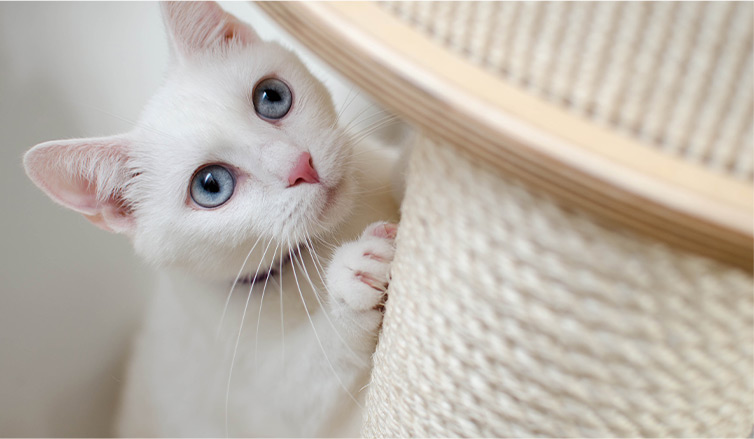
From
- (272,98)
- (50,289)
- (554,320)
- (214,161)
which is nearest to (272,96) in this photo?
(272,98)

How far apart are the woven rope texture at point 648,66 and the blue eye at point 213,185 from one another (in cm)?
47

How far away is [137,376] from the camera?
3.58ft

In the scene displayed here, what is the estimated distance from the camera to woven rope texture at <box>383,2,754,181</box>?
0.34m

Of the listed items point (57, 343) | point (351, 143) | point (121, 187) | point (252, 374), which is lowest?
point (57, 343)

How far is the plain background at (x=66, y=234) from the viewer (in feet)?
3.42

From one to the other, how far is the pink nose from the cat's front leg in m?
0.11

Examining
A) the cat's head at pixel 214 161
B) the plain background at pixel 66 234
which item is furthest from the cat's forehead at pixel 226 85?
the plain background at pixel 66 234

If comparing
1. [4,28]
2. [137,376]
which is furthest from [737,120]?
[4,28]

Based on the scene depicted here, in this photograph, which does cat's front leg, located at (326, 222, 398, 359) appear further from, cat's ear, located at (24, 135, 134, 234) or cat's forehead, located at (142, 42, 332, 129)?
cat's ear, located at (24, 135, 134, 234)

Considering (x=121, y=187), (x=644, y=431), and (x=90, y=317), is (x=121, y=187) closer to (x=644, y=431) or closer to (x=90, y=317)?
(x=90, y=317)

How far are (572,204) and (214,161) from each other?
559mm

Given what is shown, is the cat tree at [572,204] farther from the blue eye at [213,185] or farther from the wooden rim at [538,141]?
the blue eye at [213,185]

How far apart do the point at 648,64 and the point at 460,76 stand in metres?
0.12

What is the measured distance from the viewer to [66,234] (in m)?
1.15
